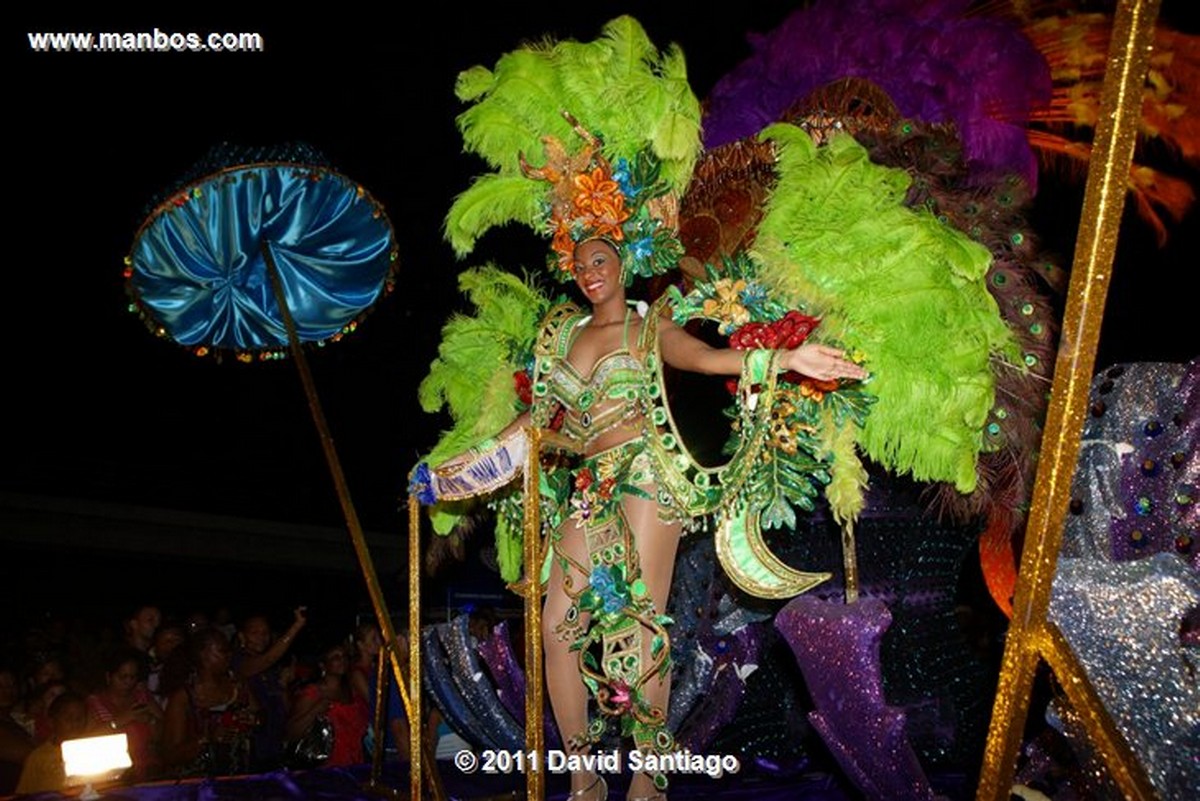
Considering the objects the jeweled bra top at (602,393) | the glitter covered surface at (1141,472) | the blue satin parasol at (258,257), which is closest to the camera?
the glitter covered surface at (1141,472)

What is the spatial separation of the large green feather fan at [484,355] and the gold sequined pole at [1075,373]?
8.04 ft

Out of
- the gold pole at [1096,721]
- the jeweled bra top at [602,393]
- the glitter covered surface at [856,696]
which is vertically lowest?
the glitter covered surface at [856,696]

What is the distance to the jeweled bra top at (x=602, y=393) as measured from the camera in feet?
11.0

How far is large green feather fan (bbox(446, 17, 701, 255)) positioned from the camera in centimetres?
345

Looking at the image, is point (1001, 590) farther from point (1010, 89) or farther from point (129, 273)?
point (129, 273)

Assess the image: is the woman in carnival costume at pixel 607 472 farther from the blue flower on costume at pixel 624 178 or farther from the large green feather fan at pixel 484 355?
the large green feather fan at pixel 484 355

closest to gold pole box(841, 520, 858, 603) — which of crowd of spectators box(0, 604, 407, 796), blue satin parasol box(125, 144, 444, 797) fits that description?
blue satin parasol box(125, 144, 444, 797)

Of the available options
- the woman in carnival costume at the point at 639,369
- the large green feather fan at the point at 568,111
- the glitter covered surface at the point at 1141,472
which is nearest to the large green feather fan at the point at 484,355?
the woman in carnival costume at the point at 639,369

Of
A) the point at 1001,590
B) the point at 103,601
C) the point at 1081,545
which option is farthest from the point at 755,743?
the point at 103,601

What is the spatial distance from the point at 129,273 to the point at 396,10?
77.7 inches

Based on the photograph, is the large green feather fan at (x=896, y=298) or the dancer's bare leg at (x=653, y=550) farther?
the dancer's bare leg at (x=653, y=550)

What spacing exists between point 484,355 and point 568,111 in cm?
104

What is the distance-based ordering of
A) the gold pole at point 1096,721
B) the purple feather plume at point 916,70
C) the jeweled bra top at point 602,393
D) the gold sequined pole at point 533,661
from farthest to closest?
the purple feather plume at point 916,70
the jeweled bra top at point 602,393
the gold sequined pole at point 533,661
the gold pole at point 1096,721

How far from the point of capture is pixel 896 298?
309cm
